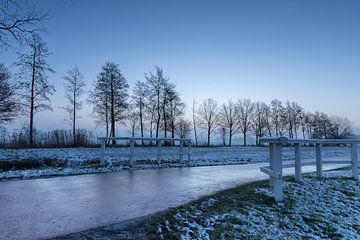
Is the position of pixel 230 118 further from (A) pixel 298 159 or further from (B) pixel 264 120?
(A) pixel 298 159

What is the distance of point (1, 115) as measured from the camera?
3334 cm

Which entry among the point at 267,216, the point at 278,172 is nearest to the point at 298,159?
the point at 278,172

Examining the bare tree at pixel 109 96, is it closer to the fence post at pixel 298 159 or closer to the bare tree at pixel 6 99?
the bare tree at pixel 6 99

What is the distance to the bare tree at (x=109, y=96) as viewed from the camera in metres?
42.2

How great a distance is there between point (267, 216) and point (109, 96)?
37.4 meters

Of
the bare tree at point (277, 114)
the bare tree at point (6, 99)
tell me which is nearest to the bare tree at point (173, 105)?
the bare tree at point (6, 99)

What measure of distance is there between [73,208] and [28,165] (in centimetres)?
1292

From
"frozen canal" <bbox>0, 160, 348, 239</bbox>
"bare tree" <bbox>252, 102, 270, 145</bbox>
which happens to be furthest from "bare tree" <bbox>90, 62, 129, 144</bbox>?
"bare tree" <bbox>252, 102, 270, 145</bbox>

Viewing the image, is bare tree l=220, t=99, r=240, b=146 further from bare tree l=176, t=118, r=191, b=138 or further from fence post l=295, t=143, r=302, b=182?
fence post l=295, t=143, r=302, b=182

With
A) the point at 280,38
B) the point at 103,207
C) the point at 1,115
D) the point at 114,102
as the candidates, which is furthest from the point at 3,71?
the point at 103,207

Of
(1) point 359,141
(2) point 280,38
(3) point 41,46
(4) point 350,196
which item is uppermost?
(3) point 41,46

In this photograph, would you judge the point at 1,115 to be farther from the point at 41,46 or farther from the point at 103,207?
the point at 103,207

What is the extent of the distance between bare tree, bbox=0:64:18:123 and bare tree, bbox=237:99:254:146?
45.8 m

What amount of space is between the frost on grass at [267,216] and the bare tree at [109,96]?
34548 millimetres
